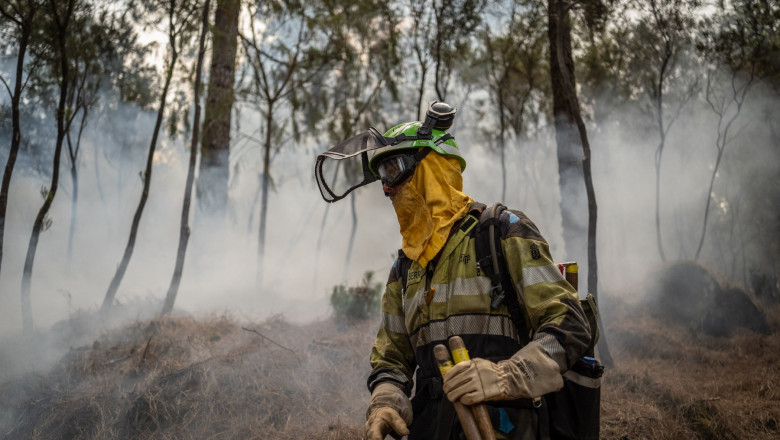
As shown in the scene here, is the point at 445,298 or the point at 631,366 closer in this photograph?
the point at 445,298

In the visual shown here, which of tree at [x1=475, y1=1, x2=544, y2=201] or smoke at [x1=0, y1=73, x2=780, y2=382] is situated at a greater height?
tree at [x1=475, y1=1, x2=544, y2=201]

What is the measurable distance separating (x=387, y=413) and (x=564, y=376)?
67 centimetres

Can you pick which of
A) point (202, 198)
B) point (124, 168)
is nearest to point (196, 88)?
point (202, 198)

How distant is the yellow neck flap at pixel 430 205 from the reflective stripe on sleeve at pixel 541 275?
36cm

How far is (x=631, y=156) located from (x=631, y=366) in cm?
1256

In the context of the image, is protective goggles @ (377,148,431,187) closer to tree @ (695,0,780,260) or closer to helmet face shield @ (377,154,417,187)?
helmet face shield @ (377,154,417,187)

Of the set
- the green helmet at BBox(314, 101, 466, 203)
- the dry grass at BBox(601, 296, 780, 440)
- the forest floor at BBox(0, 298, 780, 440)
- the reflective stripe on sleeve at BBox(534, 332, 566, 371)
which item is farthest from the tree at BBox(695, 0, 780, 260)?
the reflective stripe on sleeve at BBox(534, 332, 566, 371)

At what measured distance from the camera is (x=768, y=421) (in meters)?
3.99

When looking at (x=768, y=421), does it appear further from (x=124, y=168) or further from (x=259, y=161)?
(x=124, y=168)

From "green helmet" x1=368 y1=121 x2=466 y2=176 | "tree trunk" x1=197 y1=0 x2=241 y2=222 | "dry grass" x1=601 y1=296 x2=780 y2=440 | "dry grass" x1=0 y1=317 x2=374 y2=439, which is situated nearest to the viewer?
"green helmet" x1=368 y1=121 x2=466 y2=176

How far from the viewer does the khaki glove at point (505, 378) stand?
156cm

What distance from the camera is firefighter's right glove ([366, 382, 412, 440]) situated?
186 centimetres

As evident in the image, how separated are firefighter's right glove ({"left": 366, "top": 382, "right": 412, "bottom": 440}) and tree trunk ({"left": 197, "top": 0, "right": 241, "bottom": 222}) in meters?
7.93

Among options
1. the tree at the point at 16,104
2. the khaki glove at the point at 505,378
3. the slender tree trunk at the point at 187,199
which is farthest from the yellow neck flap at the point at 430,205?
the tree at the point at 16,104
